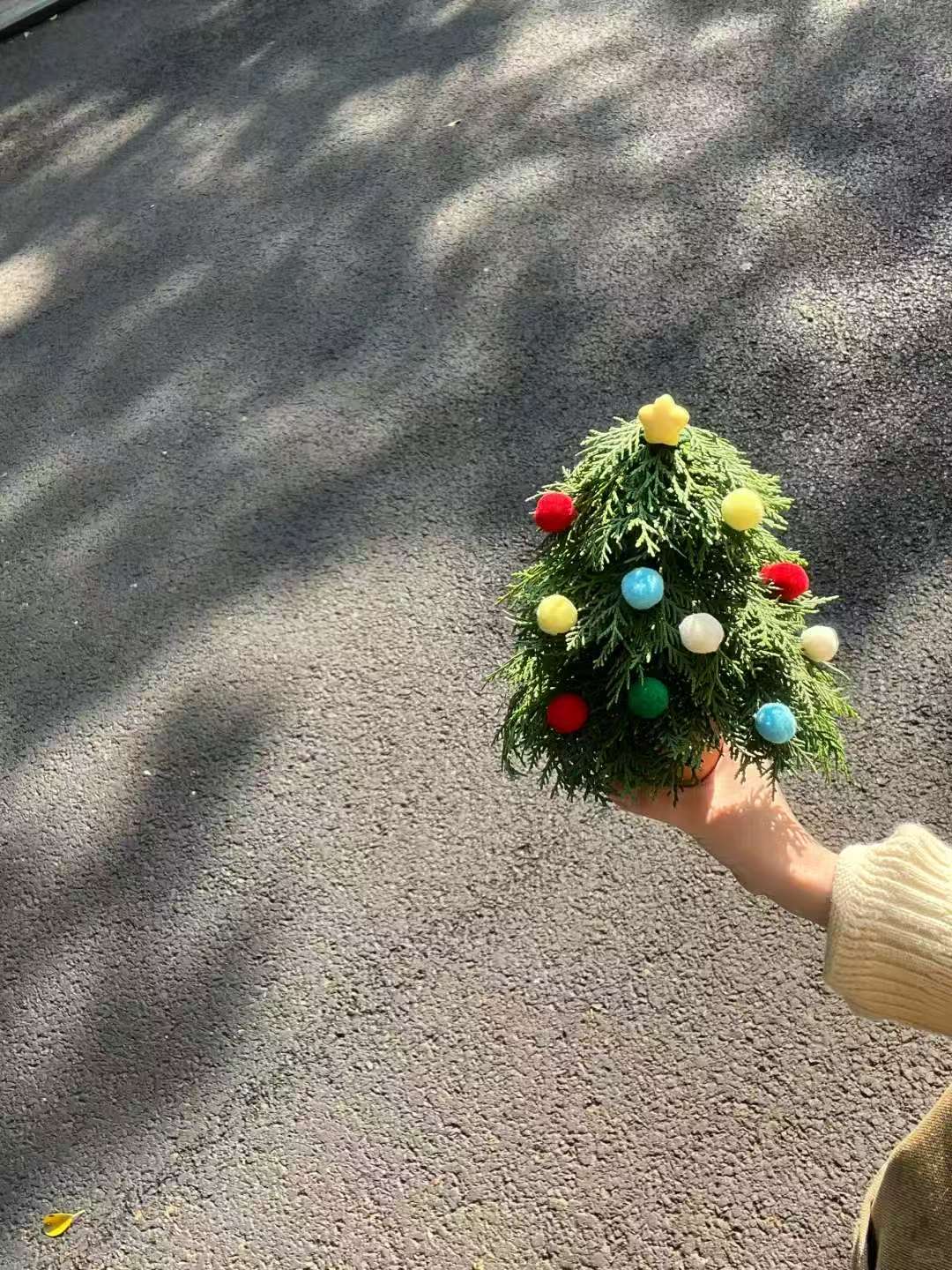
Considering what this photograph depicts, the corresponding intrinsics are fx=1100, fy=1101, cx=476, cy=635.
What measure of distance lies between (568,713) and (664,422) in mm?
379

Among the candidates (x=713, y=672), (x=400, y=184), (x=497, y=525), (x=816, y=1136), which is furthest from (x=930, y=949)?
(x=400, y=184)

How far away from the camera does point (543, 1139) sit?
2.26m

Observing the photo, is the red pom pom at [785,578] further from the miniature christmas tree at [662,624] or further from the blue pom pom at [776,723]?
the blue pom pom at [776,723]

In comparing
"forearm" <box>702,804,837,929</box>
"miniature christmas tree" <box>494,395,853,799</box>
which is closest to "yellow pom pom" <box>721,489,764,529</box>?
"miniature christmas tree" <box>494,395,853,799</box>

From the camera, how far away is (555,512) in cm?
139

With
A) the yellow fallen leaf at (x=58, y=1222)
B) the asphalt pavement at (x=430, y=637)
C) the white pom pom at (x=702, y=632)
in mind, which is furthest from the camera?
the yellow fallen leaf at (x=58, y=1222)

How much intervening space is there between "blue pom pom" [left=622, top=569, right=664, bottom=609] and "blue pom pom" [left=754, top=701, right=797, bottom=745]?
0.74 feet

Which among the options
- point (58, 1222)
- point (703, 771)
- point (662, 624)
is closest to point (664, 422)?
point (662, 624)

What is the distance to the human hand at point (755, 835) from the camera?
152 centimetres

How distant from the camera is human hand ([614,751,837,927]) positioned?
152cm

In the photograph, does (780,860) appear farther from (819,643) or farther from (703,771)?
(819,643)

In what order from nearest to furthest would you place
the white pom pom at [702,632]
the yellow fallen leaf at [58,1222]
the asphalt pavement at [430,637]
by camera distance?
the white pom pom at [702,632] < the asphalt pavement at [430,637] < the yellow fallen leaf at [58,1222]

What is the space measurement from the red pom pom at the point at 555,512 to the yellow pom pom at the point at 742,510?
194 mm

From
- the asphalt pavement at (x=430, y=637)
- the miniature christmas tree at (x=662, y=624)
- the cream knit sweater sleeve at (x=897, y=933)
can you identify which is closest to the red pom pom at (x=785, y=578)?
the miniature christmas tree at (x=662, y=624)
